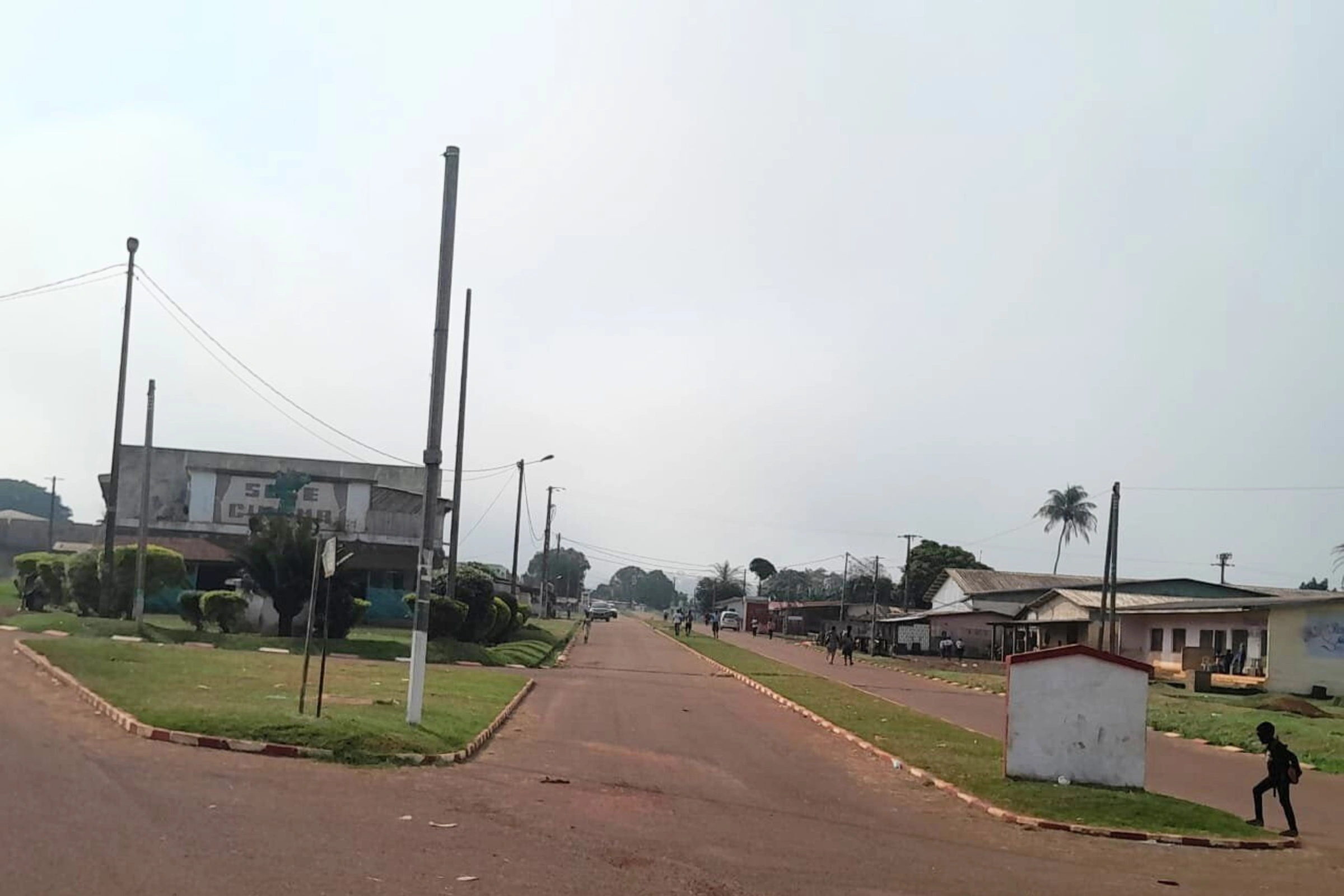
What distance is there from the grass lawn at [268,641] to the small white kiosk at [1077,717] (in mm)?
19797

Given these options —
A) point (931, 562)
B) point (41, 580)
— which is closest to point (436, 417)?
point (41, 580)

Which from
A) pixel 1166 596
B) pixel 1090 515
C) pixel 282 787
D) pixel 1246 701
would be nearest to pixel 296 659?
pixel 282 787

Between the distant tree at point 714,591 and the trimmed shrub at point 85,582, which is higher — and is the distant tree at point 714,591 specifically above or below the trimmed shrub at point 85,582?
below

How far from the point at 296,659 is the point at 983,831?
735 inches

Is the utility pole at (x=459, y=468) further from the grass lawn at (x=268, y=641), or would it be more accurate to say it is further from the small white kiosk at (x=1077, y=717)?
the small white kiosk at (x=1077, y=717)

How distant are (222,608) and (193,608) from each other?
1178 mm

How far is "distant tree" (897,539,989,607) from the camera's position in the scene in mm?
115125

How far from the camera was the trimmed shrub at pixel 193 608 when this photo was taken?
34.4m

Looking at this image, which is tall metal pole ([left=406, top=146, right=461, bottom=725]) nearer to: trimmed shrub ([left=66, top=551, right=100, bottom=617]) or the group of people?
trimmed shrub ([left=66, top=551, right=100, bottom=617])

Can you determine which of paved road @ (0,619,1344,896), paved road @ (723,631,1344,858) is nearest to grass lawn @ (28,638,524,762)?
paved road @ (0,619,1344,896)

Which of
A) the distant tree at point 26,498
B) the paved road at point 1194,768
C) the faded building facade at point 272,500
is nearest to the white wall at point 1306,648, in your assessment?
the paved road at point 1194,768

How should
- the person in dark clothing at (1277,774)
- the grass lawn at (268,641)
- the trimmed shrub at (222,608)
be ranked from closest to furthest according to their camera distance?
the person in dark clothing at (1277,774), the grass lawn at (268,641), the trimmed shrub at (222,608)

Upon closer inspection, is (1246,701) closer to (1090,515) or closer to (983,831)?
(983,831)

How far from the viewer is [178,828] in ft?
30.9
